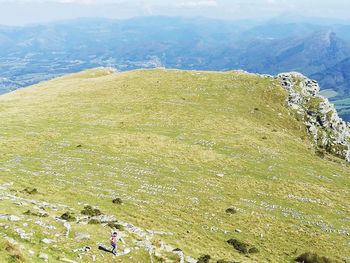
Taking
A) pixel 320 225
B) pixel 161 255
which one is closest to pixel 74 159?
pixel 161 255

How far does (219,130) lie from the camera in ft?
234

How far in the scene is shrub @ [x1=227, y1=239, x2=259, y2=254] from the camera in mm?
35062

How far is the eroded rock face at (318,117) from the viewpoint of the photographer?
81488 millimetres

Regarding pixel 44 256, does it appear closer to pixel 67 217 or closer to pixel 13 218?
pixel 13 218

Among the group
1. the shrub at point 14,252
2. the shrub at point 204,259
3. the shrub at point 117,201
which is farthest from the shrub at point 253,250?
the shrub at point 14,252

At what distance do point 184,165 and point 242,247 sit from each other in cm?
2128

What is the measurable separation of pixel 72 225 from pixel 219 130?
144 feet

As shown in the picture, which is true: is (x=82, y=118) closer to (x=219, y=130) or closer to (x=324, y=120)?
(x=219, y=130)

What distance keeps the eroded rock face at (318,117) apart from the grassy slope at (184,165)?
3.07 m

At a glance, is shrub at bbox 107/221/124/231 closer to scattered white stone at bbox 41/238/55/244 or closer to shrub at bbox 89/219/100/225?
shrub at bbox 89/219/100/225

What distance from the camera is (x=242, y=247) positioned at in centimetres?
3534

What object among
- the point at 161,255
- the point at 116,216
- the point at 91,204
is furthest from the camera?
the point at 91,204

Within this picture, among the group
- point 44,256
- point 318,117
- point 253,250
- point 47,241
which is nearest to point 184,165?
point 253,250

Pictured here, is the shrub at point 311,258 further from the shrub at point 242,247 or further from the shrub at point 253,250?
the shrub at point 242,247
